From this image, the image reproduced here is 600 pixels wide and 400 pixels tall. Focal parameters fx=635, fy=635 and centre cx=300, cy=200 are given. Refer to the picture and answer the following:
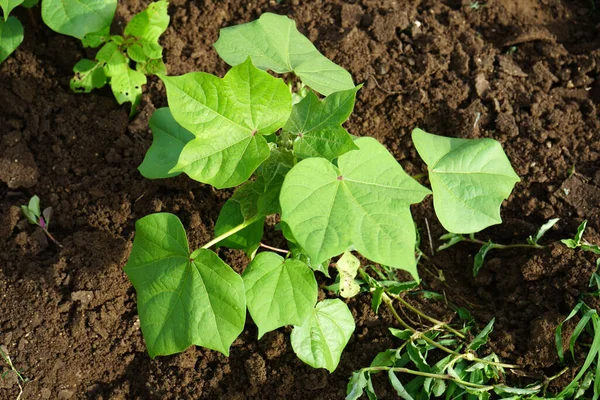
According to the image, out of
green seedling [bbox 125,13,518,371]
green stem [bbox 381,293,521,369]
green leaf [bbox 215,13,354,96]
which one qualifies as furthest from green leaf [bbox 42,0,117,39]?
A: green stem [bbox 381,293,521,369]

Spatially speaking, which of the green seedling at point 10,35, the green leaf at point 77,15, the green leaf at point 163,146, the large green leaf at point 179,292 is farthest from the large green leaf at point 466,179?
the green seedling at point 10,35

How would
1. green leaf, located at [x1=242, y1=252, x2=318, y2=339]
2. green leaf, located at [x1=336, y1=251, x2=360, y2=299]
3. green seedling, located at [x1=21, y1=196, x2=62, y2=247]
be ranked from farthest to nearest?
green seedling, located at [x1=21, y1=196, x2=62, y2=247] < green leaf, located at [x1=336, y1=251, x2=360, y2=299] < green leaf, located at [x1=242, y1=252, x2=318, y2=339]

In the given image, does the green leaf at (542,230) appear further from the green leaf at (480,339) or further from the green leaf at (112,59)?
the green leaf at (112,59)

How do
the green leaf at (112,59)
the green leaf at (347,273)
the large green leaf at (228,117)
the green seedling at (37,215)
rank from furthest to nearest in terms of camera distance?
the green leaf at (112,59) < the green seedling at (37,215) < the green leaf at (347,273) < the large green leaf at (228,117)

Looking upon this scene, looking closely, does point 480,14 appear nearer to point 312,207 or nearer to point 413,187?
point 413,187

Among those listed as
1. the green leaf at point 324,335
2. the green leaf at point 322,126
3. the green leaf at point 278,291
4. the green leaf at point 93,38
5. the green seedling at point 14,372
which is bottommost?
the green seedling at point 14,372

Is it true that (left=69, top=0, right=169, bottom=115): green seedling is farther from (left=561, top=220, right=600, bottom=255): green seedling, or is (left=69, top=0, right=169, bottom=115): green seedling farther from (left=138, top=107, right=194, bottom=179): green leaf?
(left=561, top=220, right=600, bottom=255): green seedling
